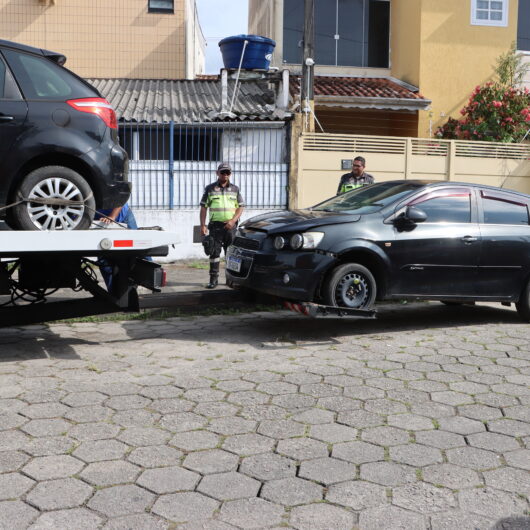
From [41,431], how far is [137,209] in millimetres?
8277

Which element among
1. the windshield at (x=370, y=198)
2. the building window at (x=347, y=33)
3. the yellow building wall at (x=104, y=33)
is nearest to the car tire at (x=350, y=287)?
the windshield at (x=370, y=198)

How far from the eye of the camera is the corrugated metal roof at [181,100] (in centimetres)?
1371

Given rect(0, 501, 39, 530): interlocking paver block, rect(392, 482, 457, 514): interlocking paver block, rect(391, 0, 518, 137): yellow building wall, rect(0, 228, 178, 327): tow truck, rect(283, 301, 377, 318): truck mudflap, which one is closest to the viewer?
rect(0, 501, 39, 530): interlocking paver block

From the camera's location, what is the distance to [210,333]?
688cm

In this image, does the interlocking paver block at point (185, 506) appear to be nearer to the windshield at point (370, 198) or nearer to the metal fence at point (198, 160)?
the windshield at point (370, 198)

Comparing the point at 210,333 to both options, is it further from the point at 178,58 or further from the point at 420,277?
the point at 178,58

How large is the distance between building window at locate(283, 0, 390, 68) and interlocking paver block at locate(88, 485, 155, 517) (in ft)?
53.0

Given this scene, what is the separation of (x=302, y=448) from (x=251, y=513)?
32.5 inches

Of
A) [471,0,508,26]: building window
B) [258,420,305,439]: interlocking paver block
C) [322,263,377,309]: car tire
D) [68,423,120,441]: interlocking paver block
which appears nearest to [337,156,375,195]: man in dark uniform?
[322,263,377,309]: car tire

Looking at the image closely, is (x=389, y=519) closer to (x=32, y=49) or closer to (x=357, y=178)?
(x=32, y=49)

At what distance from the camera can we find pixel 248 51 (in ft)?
48.9

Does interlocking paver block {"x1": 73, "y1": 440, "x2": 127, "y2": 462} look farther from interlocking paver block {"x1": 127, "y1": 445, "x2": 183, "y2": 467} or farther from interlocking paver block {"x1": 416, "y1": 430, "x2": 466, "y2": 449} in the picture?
interlocking paver block {"x1": 416, "y1": 430, "x2": 466, "y2": 449}

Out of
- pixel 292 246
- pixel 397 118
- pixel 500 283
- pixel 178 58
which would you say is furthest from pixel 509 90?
pixel 292 246

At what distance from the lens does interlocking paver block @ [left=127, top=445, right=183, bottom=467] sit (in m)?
3.66
